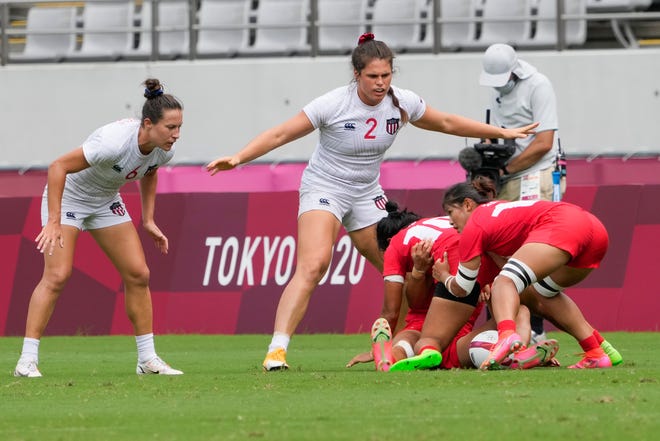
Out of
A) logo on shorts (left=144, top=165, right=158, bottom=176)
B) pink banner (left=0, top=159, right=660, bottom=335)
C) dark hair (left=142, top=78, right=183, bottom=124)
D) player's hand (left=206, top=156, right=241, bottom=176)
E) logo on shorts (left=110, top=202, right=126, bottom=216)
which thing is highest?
dark hair (left=142, top=78, right=183, bottom=124)

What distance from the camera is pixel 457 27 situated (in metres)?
19.0

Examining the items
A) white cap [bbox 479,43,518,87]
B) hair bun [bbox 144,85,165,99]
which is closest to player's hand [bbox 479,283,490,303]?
hair bun [bbox 144,85,165,99]

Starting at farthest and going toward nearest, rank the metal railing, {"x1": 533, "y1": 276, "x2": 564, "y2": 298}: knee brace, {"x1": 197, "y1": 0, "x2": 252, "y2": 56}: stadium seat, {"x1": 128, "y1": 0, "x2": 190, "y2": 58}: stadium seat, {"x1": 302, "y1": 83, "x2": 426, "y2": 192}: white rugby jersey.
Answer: {"x1": 128, "y1": 0, "x2": 190, "y2": 58}: stadium seat < {"x1": 197, "y1": 0, "x2": 252, "y2": 56}: stadium seat < the metal railing < {"x1": 302, "y1": 83, "x2": 426, "y2": 192}: white rugby jersey < {"x1": 533, "y1": 276, "x2": 564, "y2": 298}: knee brace

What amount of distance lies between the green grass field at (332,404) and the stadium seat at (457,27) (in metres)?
9.29

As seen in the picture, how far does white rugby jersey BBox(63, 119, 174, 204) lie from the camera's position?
9.24m

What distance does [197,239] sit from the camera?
14.4 meters

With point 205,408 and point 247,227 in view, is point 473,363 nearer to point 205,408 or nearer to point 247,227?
point 205,408

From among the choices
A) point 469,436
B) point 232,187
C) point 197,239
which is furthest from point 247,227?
point 469,436

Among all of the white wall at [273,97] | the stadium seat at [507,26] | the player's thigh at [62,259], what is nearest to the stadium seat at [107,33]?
the white wall at [273,97]

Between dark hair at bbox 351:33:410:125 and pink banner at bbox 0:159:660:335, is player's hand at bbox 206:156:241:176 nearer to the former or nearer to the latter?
dark hair at bbox 351:33:410:125

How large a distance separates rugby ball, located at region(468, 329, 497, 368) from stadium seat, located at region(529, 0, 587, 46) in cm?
993

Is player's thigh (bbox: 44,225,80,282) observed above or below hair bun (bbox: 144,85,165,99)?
below

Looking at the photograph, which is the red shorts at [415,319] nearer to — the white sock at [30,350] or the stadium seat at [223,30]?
the white sock at [30,350]

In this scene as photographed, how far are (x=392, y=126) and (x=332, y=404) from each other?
3166 mm
